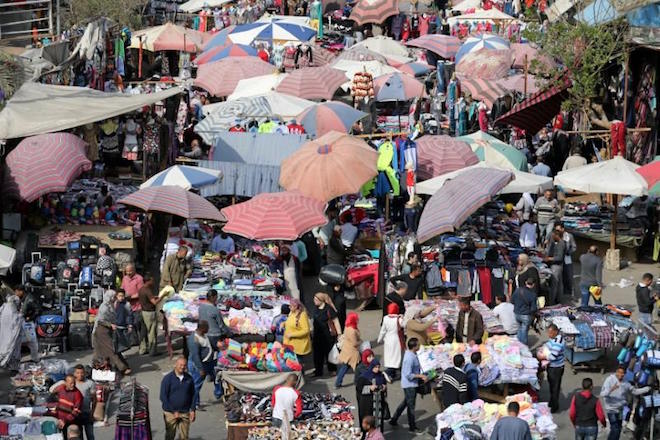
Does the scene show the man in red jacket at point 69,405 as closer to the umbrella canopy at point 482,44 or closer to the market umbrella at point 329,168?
the market umbrella at point 329,168

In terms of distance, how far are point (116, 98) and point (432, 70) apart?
15171mm

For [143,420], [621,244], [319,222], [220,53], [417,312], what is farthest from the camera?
[220,53]

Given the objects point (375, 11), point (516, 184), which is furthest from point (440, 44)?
point (516, 184)

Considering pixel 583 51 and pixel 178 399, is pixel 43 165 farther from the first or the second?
pixel 583 51

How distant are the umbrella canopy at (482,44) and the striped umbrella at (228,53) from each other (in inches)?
227

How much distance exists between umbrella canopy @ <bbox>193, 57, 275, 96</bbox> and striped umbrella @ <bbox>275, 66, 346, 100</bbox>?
1860 mm

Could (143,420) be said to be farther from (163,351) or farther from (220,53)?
(220,53)

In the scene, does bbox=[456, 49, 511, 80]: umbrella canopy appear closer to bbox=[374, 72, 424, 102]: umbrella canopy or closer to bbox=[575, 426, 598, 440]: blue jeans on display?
bbox=[374, 72, 424, 102]: umbrella canopy

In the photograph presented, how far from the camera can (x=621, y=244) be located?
73.4 ft

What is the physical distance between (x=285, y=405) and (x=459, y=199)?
546 centimetres

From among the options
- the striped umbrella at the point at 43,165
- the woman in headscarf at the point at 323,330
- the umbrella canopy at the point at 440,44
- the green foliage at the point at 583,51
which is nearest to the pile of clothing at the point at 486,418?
the woman in headscarf at the point at 323,330

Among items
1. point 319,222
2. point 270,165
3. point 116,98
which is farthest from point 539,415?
point 116,98

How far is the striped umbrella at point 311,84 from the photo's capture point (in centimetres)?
2931

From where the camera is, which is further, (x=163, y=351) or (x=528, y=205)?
(x=528, y=205)
